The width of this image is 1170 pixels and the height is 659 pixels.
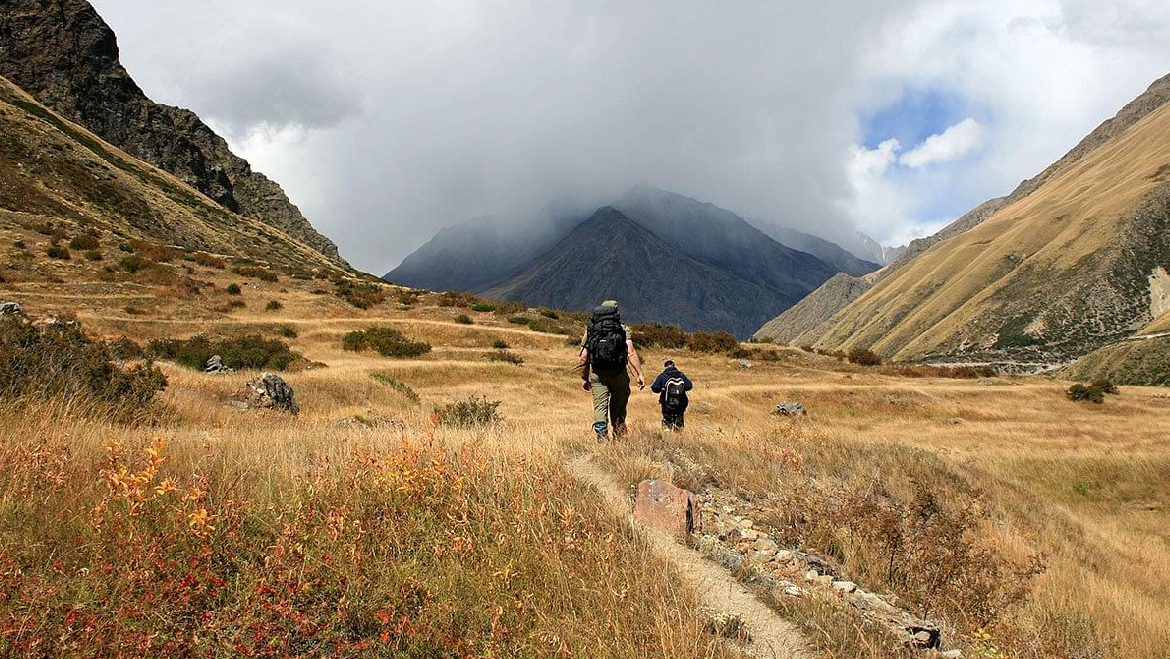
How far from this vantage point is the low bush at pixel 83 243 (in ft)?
106

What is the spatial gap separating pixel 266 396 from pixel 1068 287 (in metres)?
157

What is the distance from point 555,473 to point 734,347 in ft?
Result: 116

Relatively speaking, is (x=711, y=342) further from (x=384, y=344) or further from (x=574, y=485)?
(x=574, y=485)

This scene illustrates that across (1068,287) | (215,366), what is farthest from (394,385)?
(1068,287)

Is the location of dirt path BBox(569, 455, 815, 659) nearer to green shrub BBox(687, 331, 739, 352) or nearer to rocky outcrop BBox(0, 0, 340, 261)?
green shrub BBox(687, 331, 739, 352)

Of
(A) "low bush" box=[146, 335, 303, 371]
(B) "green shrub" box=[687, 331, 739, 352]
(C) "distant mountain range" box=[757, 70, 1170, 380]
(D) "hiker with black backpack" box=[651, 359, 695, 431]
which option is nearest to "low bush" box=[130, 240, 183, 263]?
(A) "low bush" box=[146, 335, 303, 371]

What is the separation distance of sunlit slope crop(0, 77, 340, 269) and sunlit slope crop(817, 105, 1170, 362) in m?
131

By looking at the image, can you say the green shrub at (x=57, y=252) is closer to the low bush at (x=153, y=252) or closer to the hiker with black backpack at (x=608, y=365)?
the low bush at (x=153, y=252)

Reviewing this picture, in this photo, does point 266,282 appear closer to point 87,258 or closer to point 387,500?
point 87,258

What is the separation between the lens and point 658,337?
126ft

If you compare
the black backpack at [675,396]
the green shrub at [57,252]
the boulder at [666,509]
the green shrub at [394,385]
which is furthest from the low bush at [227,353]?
the boulder at [666,509]

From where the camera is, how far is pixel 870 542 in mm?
5527

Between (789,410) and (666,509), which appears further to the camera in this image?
(789,410)

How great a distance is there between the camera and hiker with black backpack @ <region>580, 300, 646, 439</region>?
343 inches
